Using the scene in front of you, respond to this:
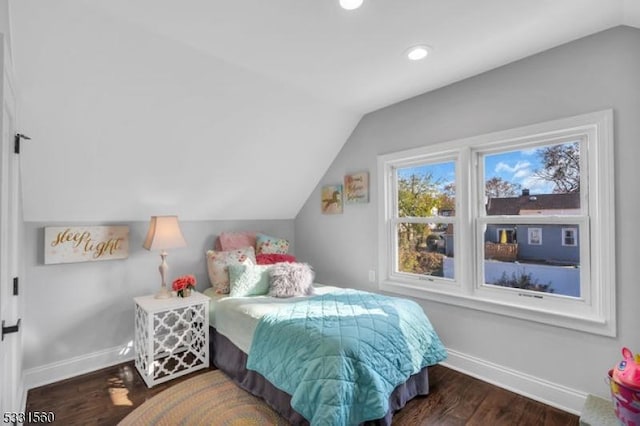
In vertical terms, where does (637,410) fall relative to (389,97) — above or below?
below

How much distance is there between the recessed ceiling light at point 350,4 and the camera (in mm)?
1574

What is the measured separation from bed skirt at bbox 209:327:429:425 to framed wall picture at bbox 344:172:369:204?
1.69 meters

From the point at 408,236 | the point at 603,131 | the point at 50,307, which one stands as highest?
the point at 603,131

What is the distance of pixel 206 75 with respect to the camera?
7.14 ft

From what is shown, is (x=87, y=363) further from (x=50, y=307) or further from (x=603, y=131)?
(x=603, y=131)

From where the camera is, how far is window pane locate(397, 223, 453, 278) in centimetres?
281

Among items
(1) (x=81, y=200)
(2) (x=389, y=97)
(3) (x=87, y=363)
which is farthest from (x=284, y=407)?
(2) (x=389, y=97)

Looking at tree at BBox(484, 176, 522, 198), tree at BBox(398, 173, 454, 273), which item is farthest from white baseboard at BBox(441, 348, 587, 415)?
tree at BBox(484, 176, 522, 198)

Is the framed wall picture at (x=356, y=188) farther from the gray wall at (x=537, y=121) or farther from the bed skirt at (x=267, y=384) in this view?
the bed skirt at (x=267, y=384)

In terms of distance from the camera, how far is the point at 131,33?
1773mm

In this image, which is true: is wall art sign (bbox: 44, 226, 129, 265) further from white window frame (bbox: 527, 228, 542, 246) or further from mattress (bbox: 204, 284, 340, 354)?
white window frame (bbox: 527, 228, 542, 246)

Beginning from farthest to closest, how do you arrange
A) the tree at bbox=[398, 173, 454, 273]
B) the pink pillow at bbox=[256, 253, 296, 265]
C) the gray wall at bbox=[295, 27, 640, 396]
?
1. the pink pillow at bbox=[256, 253, 296, 265]
2. the tree at bbox=[398, 173, 454, 273]
3. the gray wall at bbox=[295, 27, 640, 396]

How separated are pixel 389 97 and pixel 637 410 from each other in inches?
101

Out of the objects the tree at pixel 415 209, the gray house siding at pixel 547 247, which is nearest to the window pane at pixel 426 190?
the tree at pixel 415 209
